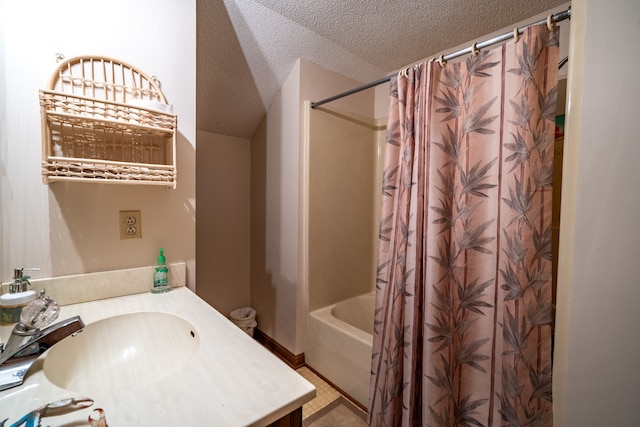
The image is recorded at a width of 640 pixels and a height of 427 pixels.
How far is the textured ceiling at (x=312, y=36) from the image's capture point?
4.59 ft

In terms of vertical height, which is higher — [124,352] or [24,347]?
[24,347]

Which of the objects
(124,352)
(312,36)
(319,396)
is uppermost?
(312,36)

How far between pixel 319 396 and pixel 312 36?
86.8 inches

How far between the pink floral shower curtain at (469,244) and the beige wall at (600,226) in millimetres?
282

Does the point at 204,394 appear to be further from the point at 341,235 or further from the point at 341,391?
the point at 341,235

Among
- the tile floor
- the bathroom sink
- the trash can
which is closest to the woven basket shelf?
the bathroom sink

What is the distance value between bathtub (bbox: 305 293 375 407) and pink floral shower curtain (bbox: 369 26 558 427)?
0.26 metres

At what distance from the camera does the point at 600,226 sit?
0.53 m

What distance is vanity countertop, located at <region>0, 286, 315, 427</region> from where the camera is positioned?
439 mm

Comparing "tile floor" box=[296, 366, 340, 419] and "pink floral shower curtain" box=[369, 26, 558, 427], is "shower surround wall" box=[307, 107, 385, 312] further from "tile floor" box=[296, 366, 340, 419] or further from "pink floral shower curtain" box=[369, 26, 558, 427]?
"pink floral shower curtain" box=[369, 26, 558, 427]

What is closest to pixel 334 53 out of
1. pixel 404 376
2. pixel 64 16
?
pixel 64 16

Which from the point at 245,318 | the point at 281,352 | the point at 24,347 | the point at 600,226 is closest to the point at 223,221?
the point at 245,318

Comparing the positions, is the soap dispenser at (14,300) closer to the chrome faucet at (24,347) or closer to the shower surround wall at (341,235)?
the chrome faucet at (24,347)

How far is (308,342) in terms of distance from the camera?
182 cm
